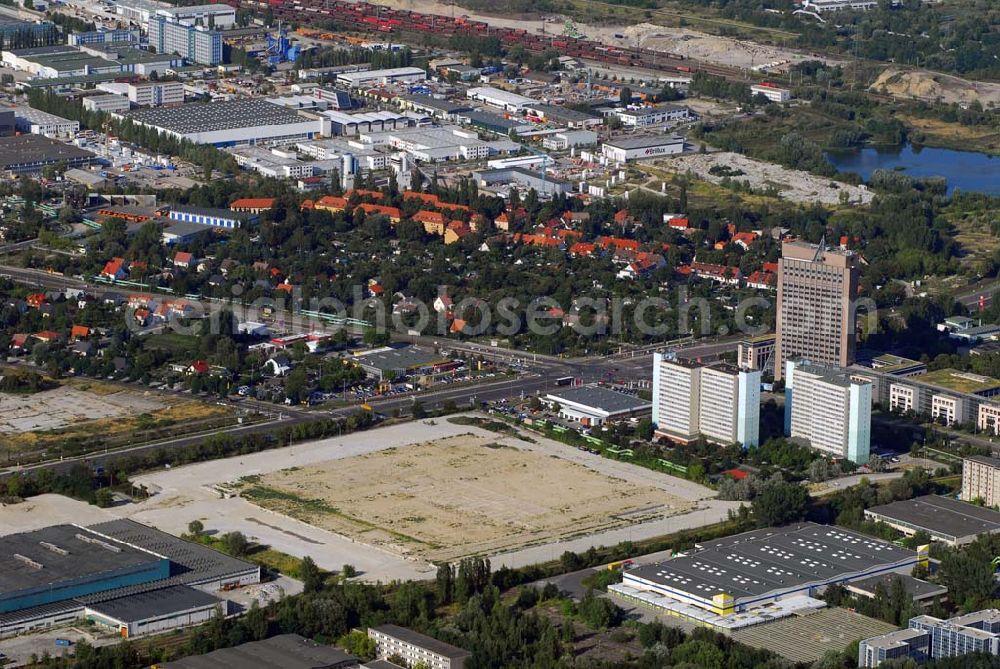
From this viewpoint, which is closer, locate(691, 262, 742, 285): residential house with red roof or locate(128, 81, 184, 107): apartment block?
locate(691, 262, 742, 285): residential house with red roof

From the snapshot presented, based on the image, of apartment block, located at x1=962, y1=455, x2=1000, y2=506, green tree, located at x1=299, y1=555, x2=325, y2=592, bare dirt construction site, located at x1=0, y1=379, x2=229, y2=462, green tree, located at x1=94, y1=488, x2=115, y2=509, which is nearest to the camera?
green tree, located at x1=299, y1=555, x2=325, y2=592

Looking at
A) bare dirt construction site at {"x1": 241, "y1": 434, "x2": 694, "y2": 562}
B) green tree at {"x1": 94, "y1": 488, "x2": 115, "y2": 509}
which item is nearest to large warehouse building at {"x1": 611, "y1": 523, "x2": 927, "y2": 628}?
bare dirt construction site at {"x1": 241, "y1": 434, "x2": 694, "y2": 562}

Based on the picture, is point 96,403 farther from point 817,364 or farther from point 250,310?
point 817,364

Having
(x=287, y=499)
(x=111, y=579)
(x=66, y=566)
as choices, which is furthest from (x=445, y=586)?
(x=66, y=566)

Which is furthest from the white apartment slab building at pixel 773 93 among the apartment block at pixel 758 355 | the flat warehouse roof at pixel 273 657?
the flat warehouse roof at pixel 273 657

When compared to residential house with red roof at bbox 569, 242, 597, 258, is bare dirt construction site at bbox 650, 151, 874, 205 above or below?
above

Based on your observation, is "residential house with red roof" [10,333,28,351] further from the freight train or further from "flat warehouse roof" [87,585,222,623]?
the freight train

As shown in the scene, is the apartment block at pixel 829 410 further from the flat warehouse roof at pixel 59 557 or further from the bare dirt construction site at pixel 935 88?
the bare dirt construction site at pixel 935 88

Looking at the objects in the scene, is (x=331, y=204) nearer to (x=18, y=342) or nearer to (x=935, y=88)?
(x=18, y=342)
